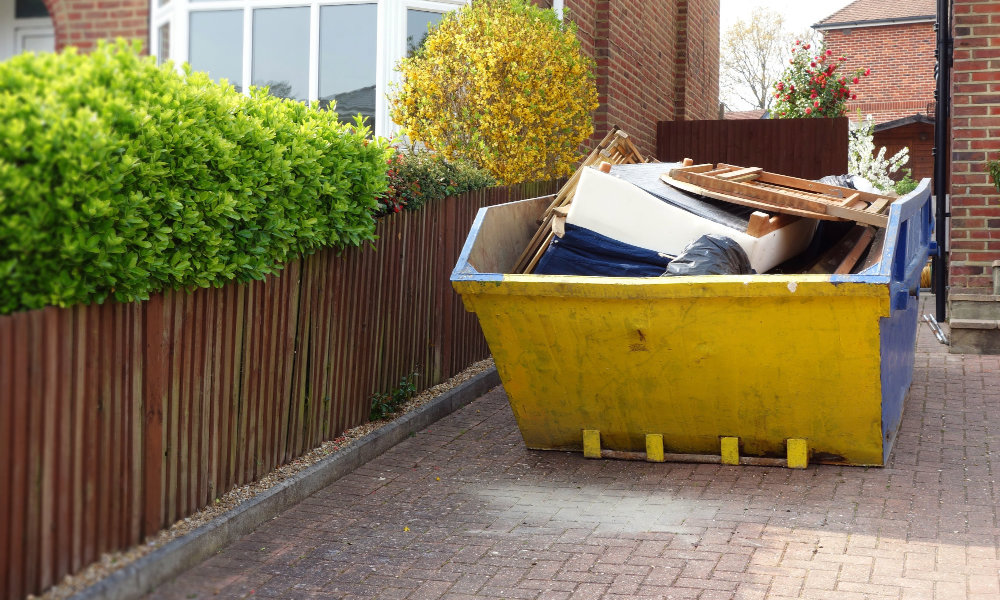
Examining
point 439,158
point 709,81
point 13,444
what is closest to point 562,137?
point 439,158

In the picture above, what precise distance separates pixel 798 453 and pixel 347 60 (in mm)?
6004

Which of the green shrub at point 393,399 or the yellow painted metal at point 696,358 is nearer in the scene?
the yellow painted metal at point 696,358

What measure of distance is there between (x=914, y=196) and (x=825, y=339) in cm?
196

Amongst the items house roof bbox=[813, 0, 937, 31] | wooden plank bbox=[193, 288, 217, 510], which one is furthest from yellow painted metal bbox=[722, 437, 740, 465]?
house roof bbox=[813, 0, 937, 31]

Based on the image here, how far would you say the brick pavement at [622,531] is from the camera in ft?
13.3

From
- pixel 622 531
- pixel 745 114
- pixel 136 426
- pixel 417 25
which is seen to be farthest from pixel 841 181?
pixel 745 114

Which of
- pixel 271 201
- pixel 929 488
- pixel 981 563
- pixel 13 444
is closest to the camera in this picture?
pixel 13 444

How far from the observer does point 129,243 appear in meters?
3.89

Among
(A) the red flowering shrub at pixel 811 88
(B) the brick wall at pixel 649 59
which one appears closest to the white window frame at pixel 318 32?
(B) the brick wall at pixel 649 59

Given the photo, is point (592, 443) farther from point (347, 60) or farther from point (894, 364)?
point (347, 60)

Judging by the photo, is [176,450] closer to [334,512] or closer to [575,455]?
[334,512]

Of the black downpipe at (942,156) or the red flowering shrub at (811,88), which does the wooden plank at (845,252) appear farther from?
the red flowering shrub at (811,88)

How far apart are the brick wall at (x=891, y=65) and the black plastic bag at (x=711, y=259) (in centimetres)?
3396

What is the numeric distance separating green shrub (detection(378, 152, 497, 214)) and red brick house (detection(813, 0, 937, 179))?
31.5 metres
